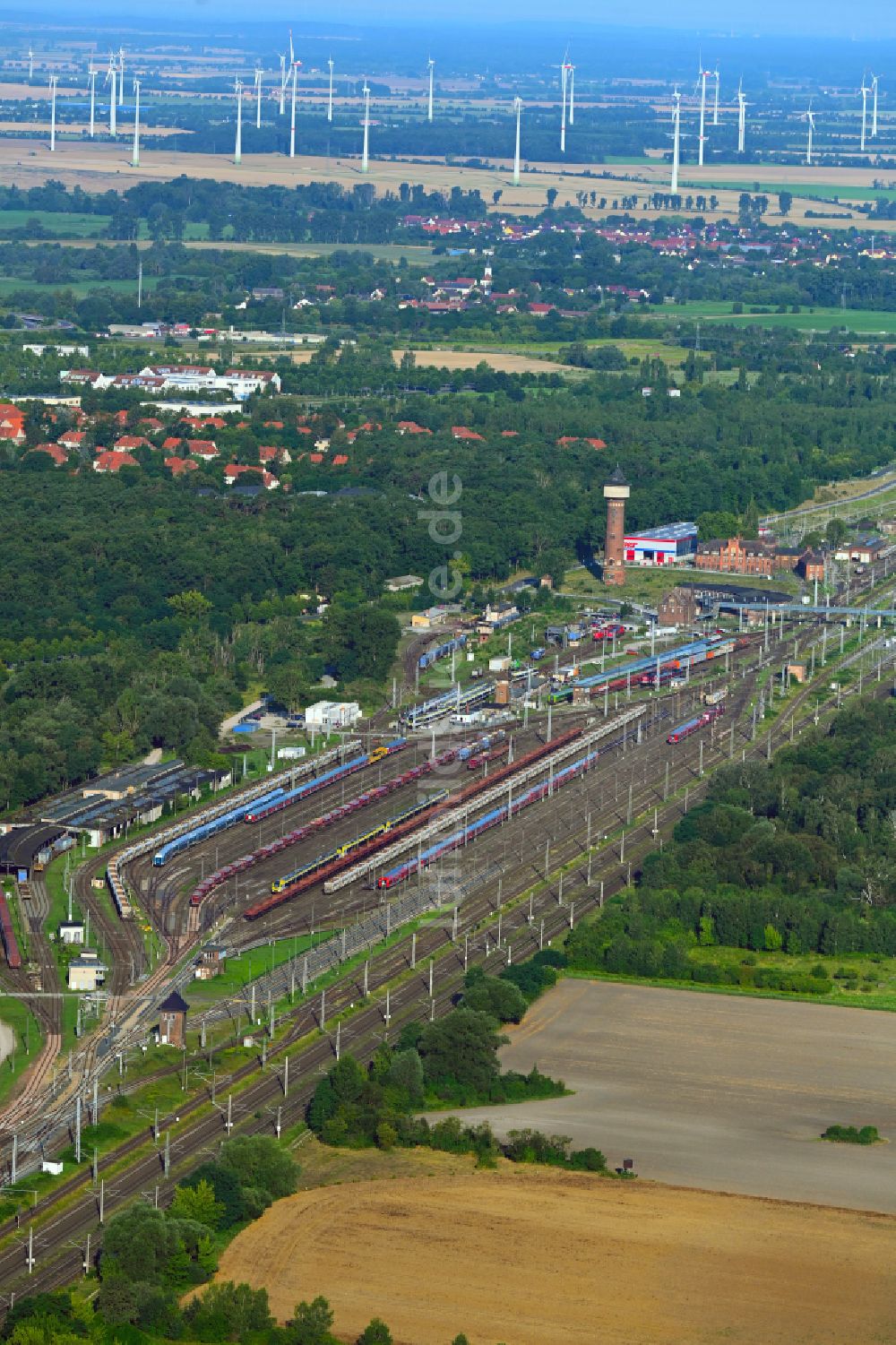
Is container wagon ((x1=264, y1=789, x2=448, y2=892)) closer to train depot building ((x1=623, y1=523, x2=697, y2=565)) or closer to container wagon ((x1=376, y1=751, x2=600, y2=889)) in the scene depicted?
container wagon ((x1=376, y1=751, x2=600, y2=889))

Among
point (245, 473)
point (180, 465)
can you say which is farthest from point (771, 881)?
point (180, 465)

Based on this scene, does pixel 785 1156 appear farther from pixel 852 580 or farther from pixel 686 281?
pixel 686 281

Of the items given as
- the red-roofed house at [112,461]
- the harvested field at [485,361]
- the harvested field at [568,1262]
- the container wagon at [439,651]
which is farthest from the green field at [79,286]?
the harvested field at [568,1262]

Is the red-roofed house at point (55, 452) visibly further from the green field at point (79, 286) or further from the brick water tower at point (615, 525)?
the green field at point (79, 286)

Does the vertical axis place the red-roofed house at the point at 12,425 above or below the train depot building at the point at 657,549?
above

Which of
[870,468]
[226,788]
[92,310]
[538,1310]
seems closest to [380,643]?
[226,788]

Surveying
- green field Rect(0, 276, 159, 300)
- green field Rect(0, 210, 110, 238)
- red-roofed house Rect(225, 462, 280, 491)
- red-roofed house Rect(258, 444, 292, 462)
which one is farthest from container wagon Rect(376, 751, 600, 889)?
green field Rect(0, 210, 110, 238)
